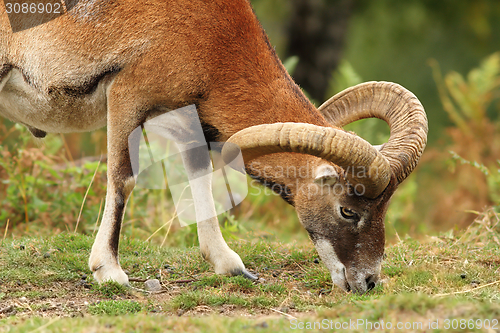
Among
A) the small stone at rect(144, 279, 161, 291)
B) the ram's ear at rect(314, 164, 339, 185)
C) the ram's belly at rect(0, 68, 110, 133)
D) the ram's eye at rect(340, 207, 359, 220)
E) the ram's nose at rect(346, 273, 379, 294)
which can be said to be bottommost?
the ram's nose at rect(346, 273, 379, 294)

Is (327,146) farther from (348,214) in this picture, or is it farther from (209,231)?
(209,231)

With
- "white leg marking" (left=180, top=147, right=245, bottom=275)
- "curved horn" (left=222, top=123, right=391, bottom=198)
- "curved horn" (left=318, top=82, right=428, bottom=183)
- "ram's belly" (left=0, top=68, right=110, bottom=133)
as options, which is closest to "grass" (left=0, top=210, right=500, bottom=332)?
"white leg marking" (left=180, top=147, right=245, bottom=275)

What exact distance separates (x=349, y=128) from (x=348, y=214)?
5034 mm

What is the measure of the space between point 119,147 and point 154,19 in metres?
1.29

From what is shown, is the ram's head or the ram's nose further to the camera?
the ram's nose

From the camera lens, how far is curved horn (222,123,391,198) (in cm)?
462

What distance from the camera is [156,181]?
8312 millimetres

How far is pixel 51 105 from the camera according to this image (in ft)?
18.1

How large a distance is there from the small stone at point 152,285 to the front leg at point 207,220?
763 mm

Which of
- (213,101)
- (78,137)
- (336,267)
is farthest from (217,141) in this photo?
(78,137)

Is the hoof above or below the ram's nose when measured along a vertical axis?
below

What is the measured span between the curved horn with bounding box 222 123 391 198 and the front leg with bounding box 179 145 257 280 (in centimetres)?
139

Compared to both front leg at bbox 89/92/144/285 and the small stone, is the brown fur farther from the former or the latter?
the small stone

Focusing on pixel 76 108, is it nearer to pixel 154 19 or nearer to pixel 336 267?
pixel 154 19
